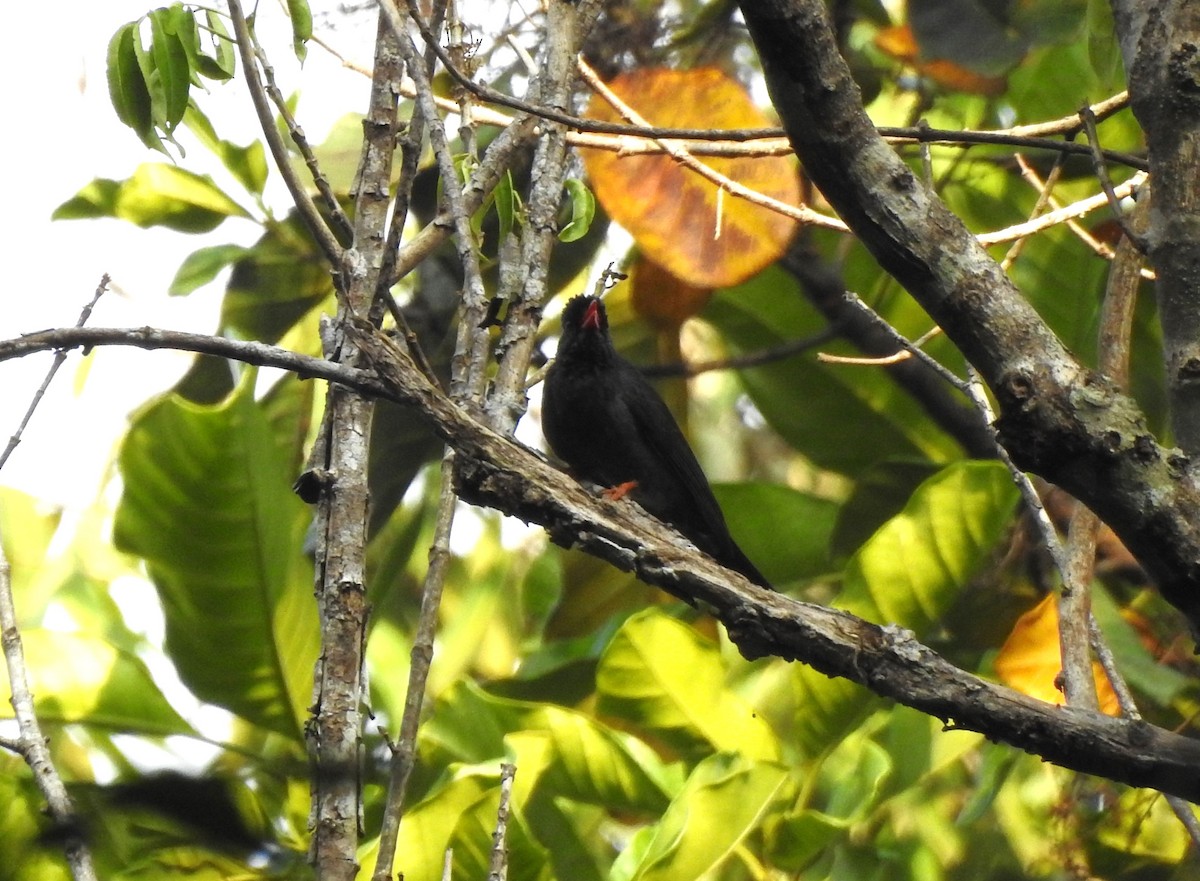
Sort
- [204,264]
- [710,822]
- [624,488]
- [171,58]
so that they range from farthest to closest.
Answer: [204,264]
[624,488]
[710,822]
[171,58]

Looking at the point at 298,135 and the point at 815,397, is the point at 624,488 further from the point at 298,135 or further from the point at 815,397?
the point at 298,135

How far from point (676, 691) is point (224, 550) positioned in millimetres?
1449

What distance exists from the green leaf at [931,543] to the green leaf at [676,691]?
1.61 ft

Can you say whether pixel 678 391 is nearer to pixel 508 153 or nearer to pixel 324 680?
Result: pixel 508 153

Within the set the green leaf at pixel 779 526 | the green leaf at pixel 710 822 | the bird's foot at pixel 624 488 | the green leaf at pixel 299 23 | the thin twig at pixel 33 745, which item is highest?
the green leaf at pixel 299 23

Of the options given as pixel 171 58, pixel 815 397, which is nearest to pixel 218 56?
pixel 171 58

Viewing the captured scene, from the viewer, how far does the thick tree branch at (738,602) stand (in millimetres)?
1719

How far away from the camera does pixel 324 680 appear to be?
2.51 m

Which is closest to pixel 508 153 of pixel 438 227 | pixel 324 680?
pixel 438 227

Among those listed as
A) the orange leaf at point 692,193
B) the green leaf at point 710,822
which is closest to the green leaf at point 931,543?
the green leaf at point 710,822

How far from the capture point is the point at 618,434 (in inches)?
183

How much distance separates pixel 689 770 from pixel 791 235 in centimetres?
195

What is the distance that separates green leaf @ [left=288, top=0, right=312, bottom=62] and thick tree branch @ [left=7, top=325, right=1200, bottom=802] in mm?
1139

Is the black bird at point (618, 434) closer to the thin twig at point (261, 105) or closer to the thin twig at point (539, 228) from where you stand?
the thin twig at point (539, 228)
